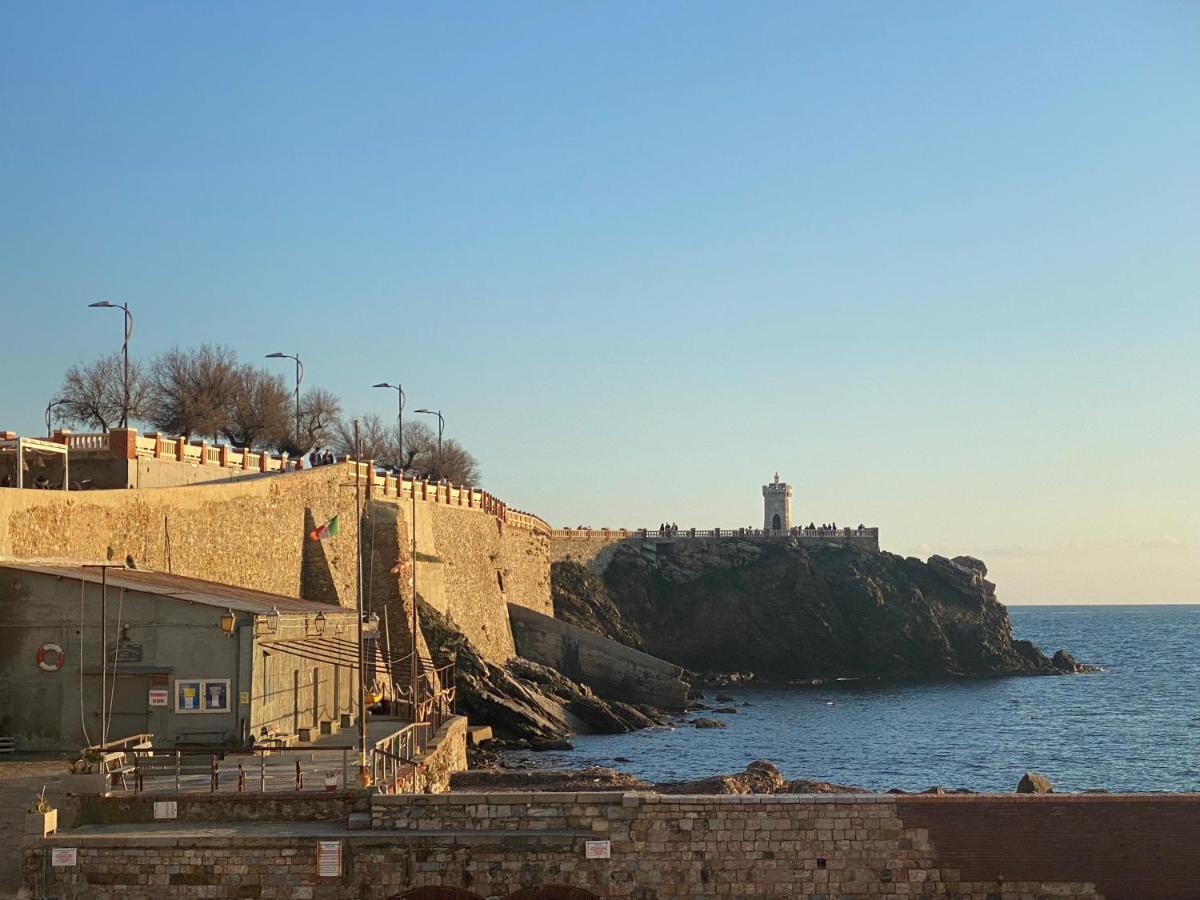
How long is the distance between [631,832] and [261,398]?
52054 millimetres

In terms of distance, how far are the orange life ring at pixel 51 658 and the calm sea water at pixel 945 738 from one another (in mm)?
23969

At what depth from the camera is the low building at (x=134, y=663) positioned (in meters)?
26.5

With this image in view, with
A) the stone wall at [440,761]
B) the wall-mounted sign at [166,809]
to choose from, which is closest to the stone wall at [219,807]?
the wall-mounted sign at [166,809]

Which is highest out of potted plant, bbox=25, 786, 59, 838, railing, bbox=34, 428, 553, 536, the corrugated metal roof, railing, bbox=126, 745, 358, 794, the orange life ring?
railing, bbox=34, 428, 553, 536

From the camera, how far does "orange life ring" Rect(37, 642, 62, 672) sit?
27.2m

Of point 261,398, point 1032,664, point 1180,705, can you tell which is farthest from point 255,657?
point 1032,664

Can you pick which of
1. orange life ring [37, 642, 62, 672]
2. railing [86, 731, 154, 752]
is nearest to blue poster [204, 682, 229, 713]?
railing [86, 731, 154, 752]

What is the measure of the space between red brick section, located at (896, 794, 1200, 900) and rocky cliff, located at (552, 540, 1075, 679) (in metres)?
73.5

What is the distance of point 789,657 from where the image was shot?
99250 mm

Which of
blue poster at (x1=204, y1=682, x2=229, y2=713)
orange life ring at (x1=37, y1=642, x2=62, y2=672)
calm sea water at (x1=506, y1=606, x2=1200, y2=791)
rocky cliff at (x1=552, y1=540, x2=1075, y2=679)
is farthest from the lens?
rocky cliff at (x1=552, y1=540, x2=1075, y2=679)

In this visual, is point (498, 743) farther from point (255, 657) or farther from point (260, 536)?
point (255, 657)

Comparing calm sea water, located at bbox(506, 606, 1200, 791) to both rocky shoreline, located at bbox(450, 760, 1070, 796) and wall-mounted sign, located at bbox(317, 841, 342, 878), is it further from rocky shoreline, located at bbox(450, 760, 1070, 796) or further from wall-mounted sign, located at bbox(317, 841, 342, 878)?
wall-mounted sign, located at bbox(317, 841, 342, 878)

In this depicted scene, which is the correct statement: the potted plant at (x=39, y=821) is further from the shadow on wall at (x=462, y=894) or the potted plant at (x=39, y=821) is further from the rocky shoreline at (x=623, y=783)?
the rocky shoreline at (x=623, y=783)

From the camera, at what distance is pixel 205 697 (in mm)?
26531
